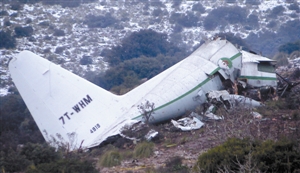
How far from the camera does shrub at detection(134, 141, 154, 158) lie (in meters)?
15.2

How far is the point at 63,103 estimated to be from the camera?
18203 millimetres

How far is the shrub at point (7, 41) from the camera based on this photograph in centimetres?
6009

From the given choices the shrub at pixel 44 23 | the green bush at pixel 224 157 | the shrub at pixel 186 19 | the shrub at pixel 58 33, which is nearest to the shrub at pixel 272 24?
the shrub at pixel 186 19

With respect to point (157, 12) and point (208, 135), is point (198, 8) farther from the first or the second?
point (208, 135)

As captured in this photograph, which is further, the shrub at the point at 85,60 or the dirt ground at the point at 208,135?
the shrub at the point at 85,60

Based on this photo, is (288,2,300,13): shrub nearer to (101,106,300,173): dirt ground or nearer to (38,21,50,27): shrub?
(38,21,50,27): shrub

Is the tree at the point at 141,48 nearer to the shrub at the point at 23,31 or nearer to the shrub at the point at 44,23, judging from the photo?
the shrub at the point at 23,31

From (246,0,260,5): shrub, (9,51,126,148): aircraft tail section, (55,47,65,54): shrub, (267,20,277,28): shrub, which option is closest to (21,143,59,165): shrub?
(9,51,126,148): aircraft tail section

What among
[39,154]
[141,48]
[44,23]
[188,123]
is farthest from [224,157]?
[44,23]

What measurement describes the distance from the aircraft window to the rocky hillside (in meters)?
34.6

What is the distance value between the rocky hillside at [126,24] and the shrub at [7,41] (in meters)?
0.37

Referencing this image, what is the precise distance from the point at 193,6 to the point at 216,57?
192 ft

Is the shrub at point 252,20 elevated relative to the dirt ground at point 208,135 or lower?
lower

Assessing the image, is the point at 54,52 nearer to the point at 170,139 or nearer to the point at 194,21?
the point at 194,21
